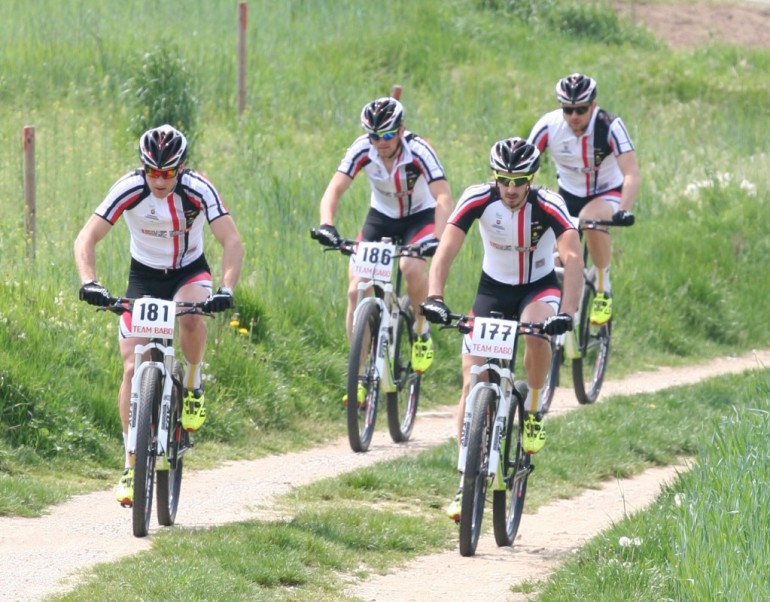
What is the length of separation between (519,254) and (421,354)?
2.68m

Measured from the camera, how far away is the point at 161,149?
26.2 feet

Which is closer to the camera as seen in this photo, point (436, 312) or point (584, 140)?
point (436, 312)

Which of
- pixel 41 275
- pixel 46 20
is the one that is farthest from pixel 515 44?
pixel 41 275

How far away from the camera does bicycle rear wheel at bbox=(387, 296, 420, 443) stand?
10961mm

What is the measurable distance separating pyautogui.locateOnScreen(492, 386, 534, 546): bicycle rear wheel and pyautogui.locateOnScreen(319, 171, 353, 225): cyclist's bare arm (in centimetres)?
262

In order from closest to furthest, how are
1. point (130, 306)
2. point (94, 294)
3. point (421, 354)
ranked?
point (94, 294), point (130, 306), point (421, 354)

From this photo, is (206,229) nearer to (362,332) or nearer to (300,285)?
(300,285)

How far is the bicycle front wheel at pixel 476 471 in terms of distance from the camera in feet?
25.5

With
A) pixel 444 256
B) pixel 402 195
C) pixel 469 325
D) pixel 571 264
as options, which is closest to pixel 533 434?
pixel 469 325

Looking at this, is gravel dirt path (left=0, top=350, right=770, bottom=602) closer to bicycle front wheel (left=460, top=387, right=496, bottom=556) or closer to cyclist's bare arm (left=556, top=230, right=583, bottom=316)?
bicycle front wheel (left=460, top=387, right=496, bottom=556)

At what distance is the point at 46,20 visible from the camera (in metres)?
21.8

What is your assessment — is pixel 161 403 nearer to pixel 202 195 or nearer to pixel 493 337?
pixel 202 195

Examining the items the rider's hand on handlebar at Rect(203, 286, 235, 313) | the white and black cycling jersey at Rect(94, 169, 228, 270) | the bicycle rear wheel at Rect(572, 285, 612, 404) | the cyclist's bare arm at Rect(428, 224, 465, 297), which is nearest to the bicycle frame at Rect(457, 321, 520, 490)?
the cyclist's bare arm at Rect(428, 224, 465, 297)

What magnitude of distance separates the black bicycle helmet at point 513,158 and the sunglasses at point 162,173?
1.78 metres
